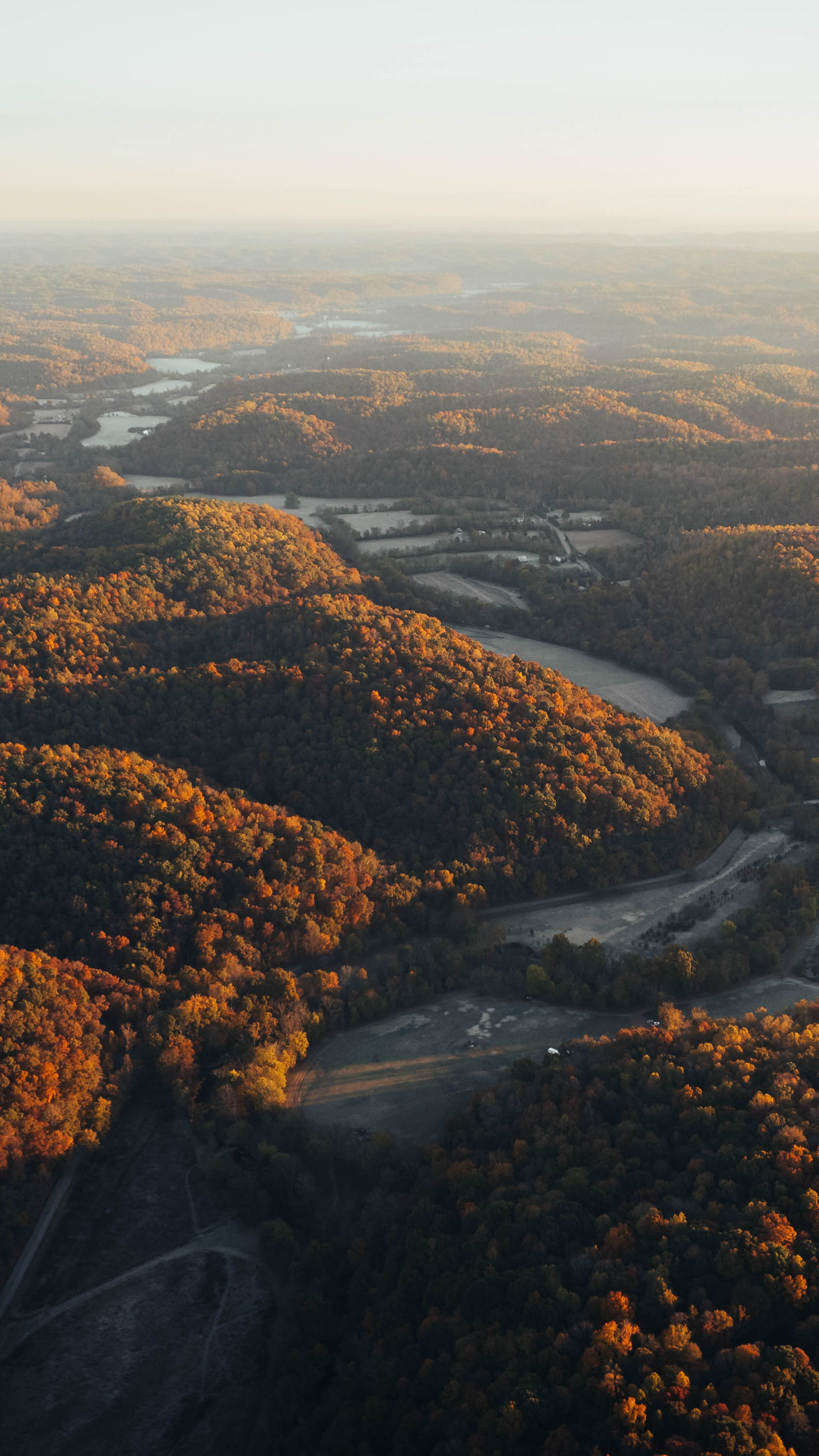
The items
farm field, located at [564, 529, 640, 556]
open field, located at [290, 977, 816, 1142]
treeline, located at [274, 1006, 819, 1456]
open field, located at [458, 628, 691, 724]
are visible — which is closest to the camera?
treeline, located at [274, 1006, 819, 1456]

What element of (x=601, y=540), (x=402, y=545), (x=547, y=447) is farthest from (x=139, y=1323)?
(x=547, y=447)

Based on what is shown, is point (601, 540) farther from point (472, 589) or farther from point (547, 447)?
point (547, 447)

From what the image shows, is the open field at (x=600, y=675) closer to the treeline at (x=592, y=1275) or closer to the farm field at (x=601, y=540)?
the farm field at (x=601, y=540)

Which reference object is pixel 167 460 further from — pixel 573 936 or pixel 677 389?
pixel 573 936

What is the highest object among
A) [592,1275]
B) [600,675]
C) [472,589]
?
[472,589]

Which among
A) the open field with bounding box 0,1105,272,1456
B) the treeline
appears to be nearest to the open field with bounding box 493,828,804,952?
the treeline

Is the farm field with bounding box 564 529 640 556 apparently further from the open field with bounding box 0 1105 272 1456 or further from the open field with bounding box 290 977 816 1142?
the open field with bounding box 0 1105 272 1456

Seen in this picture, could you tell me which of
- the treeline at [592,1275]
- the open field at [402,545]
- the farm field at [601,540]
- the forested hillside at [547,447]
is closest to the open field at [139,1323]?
the treeline at [592,1275]
